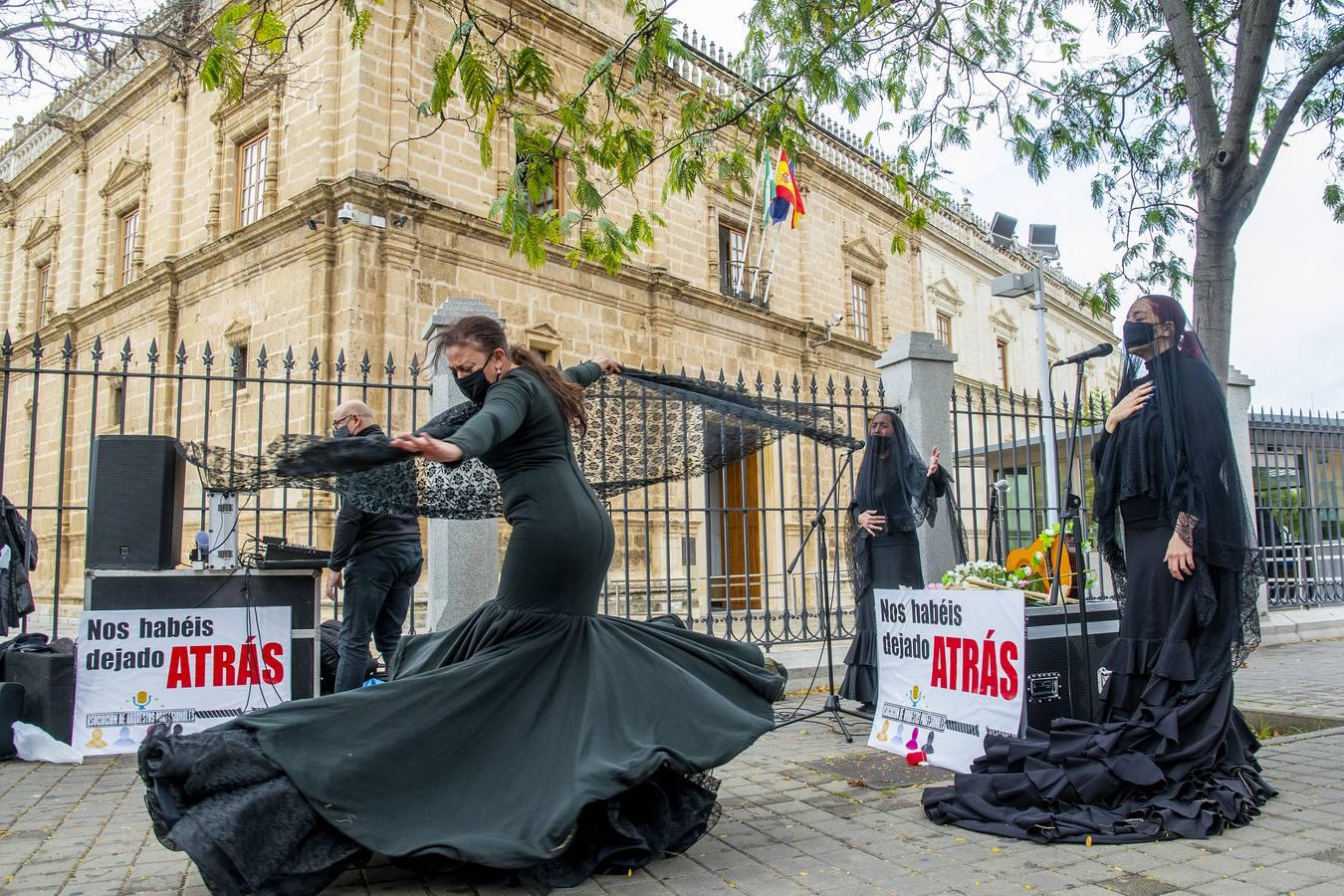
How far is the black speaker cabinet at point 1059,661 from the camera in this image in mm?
4777

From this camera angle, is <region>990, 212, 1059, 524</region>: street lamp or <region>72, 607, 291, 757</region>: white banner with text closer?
<region>72, 607, 291, 757</region>: white banner with text

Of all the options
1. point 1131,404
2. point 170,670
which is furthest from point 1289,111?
point 170,670

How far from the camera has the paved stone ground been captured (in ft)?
10.2

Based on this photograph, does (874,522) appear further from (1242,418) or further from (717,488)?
(717,488)

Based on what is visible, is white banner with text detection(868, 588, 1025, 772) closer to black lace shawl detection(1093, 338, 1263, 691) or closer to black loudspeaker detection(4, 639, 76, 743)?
black lace shawl detection(1093, 338, 1263, 691)

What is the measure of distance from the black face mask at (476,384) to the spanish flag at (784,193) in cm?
1532

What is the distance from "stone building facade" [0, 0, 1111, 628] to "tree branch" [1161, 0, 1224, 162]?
457cm

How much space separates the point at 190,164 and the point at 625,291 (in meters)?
8.11

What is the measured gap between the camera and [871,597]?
6.68m

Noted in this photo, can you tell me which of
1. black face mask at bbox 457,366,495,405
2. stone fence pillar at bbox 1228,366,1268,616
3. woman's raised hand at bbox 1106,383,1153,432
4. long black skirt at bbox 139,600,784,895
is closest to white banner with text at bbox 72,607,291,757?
long black skirt at bbox 139,600,784,895

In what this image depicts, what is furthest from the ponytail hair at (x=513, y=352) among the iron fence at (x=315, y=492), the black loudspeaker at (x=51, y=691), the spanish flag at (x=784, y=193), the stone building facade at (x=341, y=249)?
the spanish flag at (x=784, y=193)

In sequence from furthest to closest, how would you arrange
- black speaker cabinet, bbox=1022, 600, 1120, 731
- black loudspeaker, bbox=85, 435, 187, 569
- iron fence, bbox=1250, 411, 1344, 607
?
iron fence, bbox=1250, 411, 1344, 607, black loudspeaker, bbox=85, 435, 187, 569, black speaker cabinet, bbox=1022, 600, 1120, 731

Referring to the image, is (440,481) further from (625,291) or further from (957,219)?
(957,219)

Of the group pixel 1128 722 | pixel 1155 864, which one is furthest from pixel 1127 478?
pixel 1155 864
